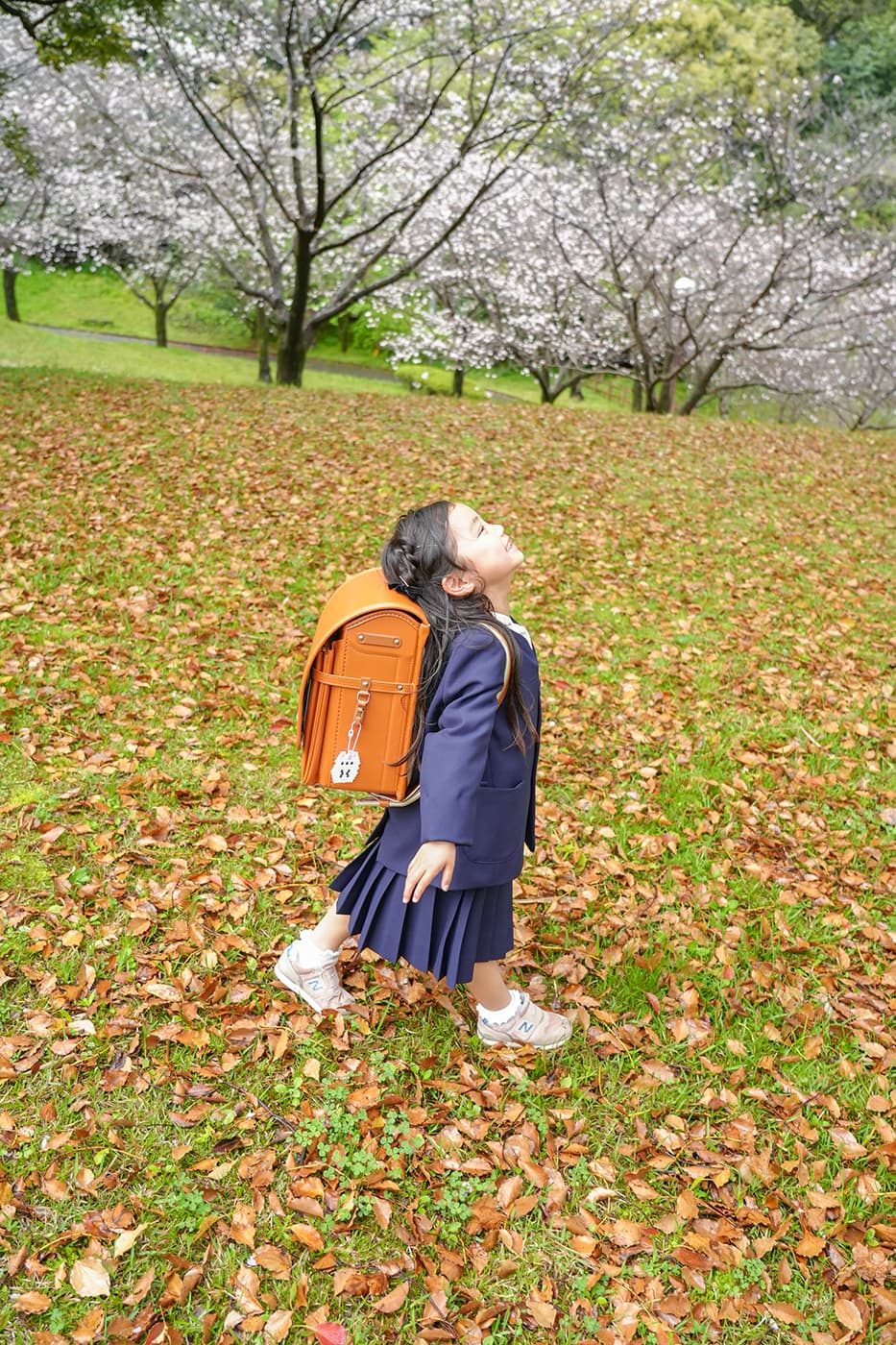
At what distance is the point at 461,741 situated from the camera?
222 cm

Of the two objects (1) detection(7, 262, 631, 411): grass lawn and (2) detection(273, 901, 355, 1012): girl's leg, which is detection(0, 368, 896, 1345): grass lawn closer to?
(2) detection(273, 901, 355, 1012): girl's leg

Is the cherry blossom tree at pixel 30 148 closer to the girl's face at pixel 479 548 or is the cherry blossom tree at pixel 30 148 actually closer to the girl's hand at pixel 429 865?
the girl's face at pixel 479 548

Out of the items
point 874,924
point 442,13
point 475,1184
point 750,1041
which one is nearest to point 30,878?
point 475,1184

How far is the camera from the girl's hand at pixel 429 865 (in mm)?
2256

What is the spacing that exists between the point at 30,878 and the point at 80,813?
1.51 ft

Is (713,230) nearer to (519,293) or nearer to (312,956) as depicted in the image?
(519,293)

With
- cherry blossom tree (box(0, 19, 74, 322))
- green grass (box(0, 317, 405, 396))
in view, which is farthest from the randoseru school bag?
cherry blossom tree (box(0, 19, 74, 322))

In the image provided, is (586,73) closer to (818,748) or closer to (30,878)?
(818,748)

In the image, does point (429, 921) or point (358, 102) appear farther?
point (358, 102)

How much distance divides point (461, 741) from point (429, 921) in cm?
63

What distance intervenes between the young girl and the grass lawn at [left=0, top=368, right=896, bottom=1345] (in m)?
0.57

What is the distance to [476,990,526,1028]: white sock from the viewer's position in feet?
9.51

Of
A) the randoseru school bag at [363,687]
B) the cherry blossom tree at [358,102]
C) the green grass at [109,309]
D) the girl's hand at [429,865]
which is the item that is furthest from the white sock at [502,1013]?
the green grass at [109,309]

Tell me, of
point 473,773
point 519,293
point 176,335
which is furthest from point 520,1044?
point 176,335
